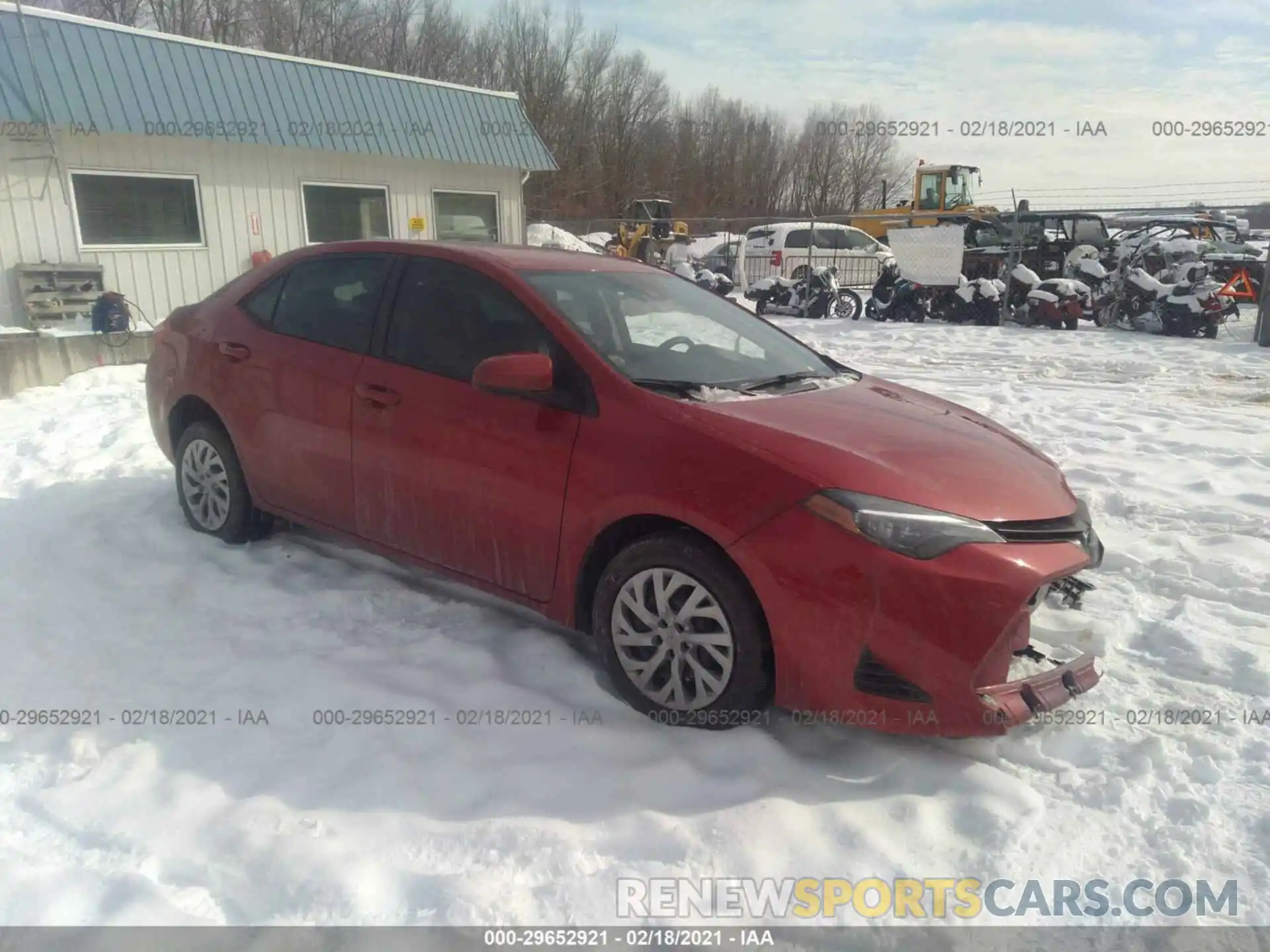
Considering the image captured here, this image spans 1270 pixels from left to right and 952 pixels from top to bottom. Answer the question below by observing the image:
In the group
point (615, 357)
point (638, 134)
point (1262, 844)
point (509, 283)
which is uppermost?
point (638, 134)

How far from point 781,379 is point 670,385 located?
2.03 feet

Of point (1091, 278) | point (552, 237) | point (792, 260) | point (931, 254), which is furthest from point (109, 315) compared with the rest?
point (552, 237)

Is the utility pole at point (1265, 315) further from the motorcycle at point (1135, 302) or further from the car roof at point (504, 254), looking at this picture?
the car roof at point (504, 254)

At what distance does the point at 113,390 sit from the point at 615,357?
21.2 ft

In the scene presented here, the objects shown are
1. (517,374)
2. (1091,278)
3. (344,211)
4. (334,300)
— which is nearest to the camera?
(517,374)

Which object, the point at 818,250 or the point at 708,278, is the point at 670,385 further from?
the point at 818,250

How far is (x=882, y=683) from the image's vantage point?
8.35 ft

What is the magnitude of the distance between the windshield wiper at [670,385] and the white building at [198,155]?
30.7 ft

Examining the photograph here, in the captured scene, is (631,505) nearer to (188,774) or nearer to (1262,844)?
(188,774)

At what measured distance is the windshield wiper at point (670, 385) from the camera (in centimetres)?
303

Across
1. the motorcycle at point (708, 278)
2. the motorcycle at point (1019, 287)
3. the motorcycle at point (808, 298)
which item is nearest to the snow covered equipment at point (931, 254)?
the motorcycle at point (1019, 287)

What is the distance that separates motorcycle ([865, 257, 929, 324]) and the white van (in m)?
5.47

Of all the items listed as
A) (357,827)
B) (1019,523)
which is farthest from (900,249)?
(357,827)

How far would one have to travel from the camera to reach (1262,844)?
2.40m
